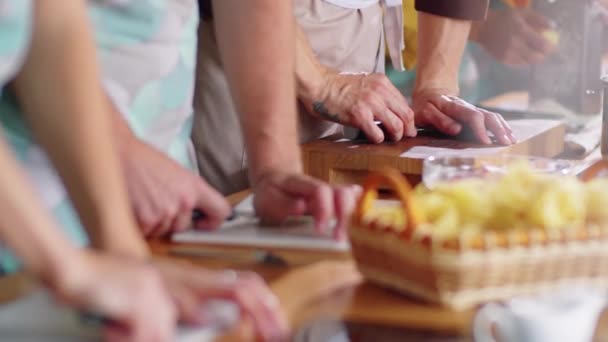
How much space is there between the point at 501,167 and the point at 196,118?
30.7 inches

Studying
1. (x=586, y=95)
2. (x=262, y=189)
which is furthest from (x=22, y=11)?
(x=586, y=95)

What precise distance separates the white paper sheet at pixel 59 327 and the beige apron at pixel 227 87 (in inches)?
40.1

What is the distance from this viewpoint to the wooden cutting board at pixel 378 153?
1.84 m

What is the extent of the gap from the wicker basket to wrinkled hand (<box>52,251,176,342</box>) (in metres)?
0.26

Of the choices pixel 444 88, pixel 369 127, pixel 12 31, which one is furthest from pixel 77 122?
pixel 444 88

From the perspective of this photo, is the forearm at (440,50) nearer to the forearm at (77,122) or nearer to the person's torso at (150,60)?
the person's torso at (150,60)

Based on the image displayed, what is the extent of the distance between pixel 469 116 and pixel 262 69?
1.93 feet

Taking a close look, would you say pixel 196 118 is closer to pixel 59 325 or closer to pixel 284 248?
pixel 284 248

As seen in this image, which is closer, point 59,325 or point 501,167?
point 59,325

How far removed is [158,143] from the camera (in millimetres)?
1524

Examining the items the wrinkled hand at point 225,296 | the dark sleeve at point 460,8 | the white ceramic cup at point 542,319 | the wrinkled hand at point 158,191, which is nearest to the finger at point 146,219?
the wrinkled hand at point 158,191

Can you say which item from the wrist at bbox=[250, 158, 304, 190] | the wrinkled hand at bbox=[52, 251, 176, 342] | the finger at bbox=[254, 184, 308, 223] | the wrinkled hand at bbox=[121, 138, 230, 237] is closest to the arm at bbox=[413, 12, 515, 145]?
the wrist at bbox=[250, 158, 304, 190]

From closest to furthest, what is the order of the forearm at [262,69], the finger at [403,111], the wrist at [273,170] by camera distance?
the wrist at [273,170] < the forearm at [262,69] < the finger at [403,111]

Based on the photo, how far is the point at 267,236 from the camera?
1.29 meters
